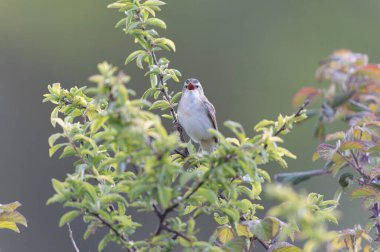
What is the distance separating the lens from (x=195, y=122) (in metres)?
5.31

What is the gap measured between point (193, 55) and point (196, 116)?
30.6 ft

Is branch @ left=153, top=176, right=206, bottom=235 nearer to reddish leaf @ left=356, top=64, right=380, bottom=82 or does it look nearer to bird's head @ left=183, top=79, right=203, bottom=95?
reddish leaf @ left=356, top=64, right=380, bottom=82

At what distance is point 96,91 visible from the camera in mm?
2320

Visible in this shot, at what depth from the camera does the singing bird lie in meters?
5.21

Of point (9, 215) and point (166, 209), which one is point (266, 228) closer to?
point (166, 209)

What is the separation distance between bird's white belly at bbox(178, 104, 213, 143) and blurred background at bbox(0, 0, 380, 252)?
7.13 metres

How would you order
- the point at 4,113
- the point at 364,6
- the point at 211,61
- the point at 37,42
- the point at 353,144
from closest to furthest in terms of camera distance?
the point at 353,144 < the point at 4,113 < the point at 211,61 < the point at 37,42 < the point at 364,6

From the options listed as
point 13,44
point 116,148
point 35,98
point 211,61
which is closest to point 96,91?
point 116,148

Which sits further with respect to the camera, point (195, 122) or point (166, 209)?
point (195, 122)

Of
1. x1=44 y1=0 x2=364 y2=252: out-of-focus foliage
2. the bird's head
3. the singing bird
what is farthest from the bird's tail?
x1=44 y1=0 x2=364 y2=252: out-of-focus foliage

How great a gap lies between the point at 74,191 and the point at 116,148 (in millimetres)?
195

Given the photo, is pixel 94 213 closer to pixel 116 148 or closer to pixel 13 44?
pixel 116 148

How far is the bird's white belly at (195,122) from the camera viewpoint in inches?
205

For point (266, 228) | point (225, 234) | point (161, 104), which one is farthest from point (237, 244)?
point (161, 104)
